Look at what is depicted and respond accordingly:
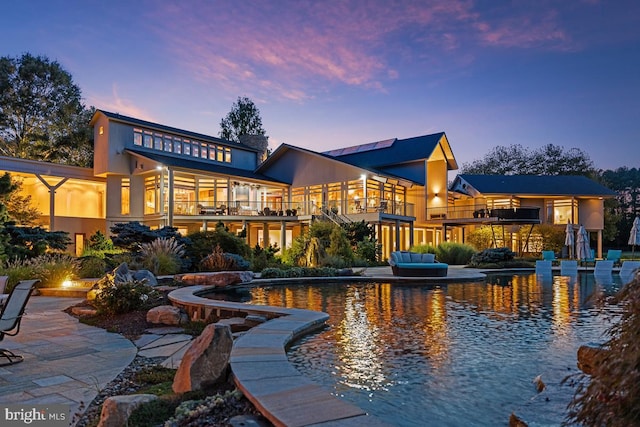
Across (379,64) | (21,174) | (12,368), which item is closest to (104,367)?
(12,368)

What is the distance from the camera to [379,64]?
73.5ft

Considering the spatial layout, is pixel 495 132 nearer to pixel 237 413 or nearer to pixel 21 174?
pixel 21 174

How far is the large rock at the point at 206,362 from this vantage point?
140 inches

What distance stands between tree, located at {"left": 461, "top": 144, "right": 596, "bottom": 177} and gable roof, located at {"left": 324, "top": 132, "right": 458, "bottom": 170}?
59.1 ft

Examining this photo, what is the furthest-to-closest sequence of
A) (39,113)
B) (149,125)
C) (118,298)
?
(39,113)
(149,125)
(118,298)

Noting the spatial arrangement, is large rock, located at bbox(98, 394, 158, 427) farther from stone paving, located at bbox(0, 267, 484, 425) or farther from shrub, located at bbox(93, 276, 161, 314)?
shrub, located at bbox(93, 276, 161, 314)

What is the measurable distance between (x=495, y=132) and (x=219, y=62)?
2949 centimetres

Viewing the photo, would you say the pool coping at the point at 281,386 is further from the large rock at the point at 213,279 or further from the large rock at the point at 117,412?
the large rock at the point at 213,279

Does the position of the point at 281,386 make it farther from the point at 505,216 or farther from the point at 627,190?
the point at 627,190

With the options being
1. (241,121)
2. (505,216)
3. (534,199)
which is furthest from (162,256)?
(241,121)

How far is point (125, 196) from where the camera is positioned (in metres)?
26.9

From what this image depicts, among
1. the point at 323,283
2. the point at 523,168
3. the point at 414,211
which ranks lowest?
the point at 323,283

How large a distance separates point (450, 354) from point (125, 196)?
25.5 m

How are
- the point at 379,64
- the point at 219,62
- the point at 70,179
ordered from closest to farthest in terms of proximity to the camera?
the point at 379,64 → the point at 219,62 → the point at 70,179
